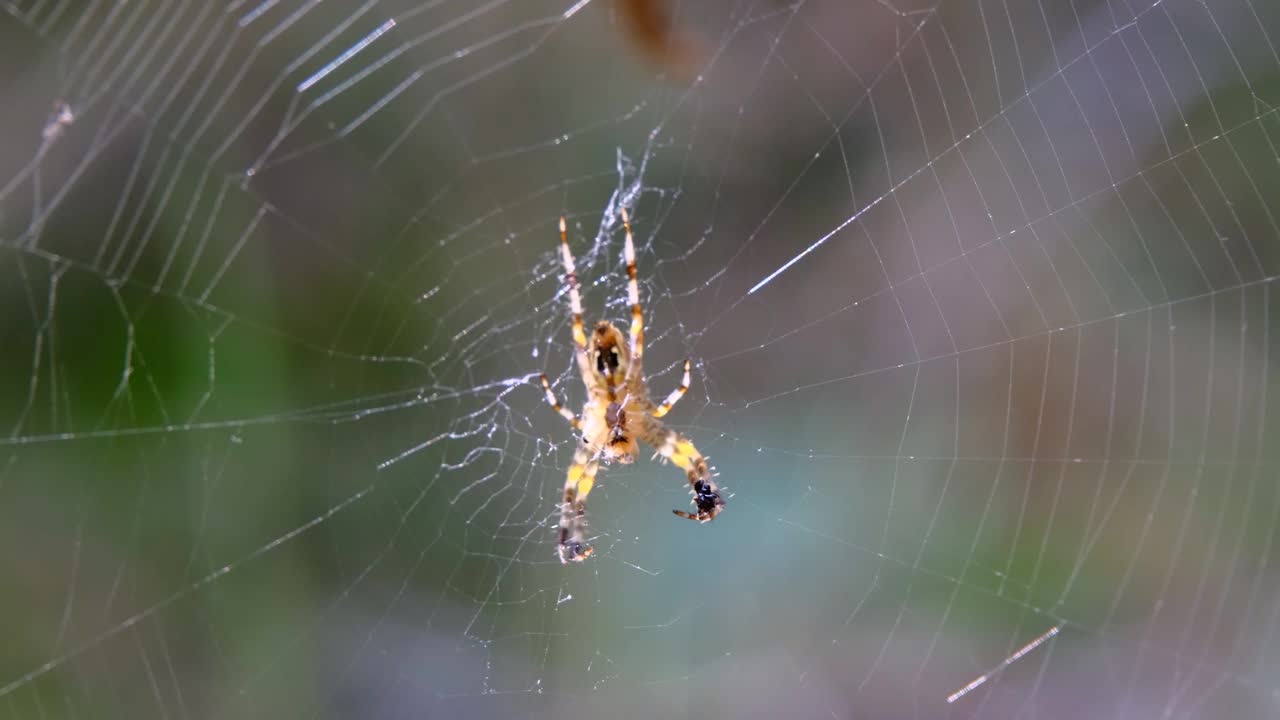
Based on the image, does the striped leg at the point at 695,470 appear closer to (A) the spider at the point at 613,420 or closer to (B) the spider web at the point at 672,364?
(A) the spider at the point at 613,420

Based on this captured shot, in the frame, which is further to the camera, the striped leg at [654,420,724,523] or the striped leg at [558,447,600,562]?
the striped leg at [654,420,724,523]

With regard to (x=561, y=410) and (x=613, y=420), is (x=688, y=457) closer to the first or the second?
(x=613, y=420)

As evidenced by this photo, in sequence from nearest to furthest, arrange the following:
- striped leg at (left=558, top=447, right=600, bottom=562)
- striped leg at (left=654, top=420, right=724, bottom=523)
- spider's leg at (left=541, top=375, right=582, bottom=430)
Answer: spider's leg at (left=541, top=375, right=582, bottom=430)
striped leg at (left=558, top=447, right=600, bottom=562)
striped leg at (left=654, top=420, right=724, bottom=523)

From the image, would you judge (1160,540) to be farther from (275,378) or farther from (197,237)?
(197,237)

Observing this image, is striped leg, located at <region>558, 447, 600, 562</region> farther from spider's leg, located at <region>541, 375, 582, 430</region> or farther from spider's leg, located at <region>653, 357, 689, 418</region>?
spider's leg, located at <region>653, 357, 689, 418</region>

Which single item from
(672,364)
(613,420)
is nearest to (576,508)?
(613,420)

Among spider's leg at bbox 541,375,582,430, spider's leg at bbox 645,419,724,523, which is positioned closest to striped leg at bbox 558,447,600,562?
spider's leg at bbox 541,375,582,430
